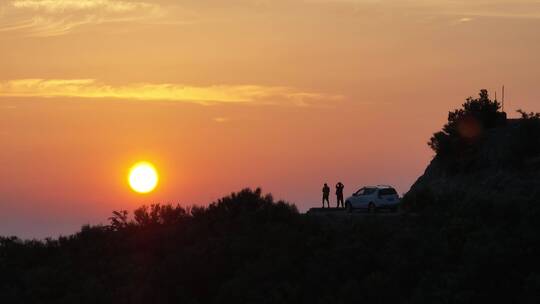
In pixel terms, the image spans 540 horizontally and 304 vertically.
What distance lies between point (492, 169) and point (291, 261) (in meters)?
17.8

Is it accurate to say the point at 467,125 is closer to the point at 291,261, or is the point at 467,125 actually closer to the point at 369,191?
the point at 369,191

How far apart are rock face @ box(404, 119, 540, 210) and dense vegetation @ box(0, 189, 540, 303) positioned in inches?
221

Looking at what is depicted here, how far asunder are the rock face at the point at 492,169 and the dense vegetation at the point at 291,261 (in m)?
5.62

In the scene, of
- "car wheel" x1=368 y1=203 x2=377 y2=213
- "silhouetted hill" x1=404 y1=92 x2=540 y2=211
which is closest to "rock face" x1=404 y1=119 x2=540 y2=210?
"silhouetted hill" x1=404 y1=92 x2=540 y2=211

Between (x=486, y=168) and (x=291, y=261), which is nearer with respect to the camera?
(x=291, y=261)

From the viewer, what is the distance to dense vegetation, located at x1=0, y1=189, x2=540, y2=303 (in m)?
59.9

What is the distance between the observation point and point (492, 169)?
3054 inches

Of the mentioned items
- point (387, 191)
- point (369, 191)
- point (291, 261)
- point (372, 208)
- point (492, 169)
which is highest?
point (492, 169)

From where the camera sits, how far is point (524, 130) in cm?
7825

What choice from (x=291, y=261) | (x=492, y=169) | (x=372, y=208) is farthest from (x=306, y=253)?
(x=492, y=169)

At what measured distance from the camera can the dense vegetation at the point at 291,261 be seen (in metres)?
59.9

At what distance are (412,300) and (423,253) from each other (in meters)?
4.49

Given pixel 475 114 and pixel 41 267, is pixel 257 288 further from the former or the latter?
pixel 475 114

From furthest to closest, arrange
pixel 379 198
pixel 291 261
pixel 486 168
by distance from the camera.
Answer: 1. pixel 486 168
2. pixel 379 198
3. pixel 291 261
